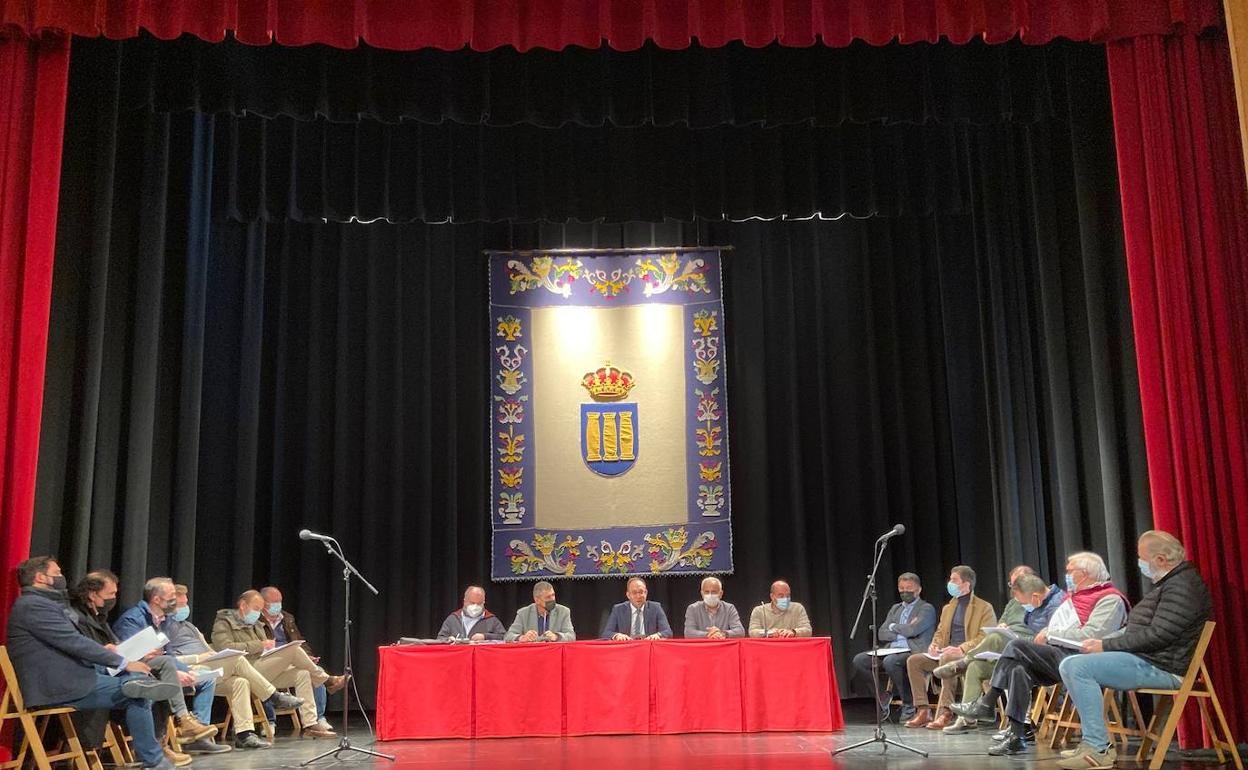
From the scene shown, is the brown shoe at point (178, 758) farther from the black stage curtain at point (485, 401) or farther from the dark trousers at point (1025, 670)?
the dark trousers at point (1025, 670)

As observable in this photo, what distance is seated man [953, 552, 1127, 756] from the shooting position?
572cm

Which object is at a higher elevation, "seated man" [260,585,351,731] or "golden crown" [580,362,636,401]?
"golden crown" [580,362,636,401]

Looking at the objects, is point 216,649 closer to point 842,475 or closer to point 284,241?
point 284,241

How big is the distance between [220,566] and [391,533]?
129cm

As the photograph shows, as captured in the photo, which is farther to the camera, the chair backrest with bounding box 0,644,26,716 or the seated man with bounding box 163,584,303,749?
the seated man with bounding box 163,584,303,749

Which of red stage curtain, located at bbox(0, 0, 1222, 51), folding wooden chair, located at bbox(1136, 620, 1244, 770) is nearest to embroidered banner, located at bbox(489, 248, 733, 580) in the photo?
red stage curtain, located at bbox(0, 0, 1222, 51)

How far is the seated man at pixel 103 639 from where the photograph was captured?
221 inches

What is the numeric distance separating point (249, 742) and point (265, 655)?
2.26ft

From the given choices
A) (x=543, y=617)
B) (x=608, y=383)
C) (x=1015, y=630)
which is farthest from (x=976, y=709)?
(x=608, y=383)

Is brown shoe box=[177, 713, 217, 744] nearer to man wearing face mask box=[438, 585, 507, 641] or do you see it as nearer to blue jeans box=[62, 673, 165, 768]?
blue jeans box=[62, 673, 165, 768]

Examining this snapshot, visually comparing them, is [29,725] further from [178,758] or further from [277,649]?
[277,649]

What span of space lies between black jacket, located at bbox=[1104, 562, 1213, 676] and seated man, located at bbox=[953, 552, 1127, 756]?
1.65 feet

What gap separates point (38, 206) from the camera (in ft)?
19.2

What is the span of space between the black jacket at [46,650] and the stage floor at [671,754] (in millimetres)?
1011
